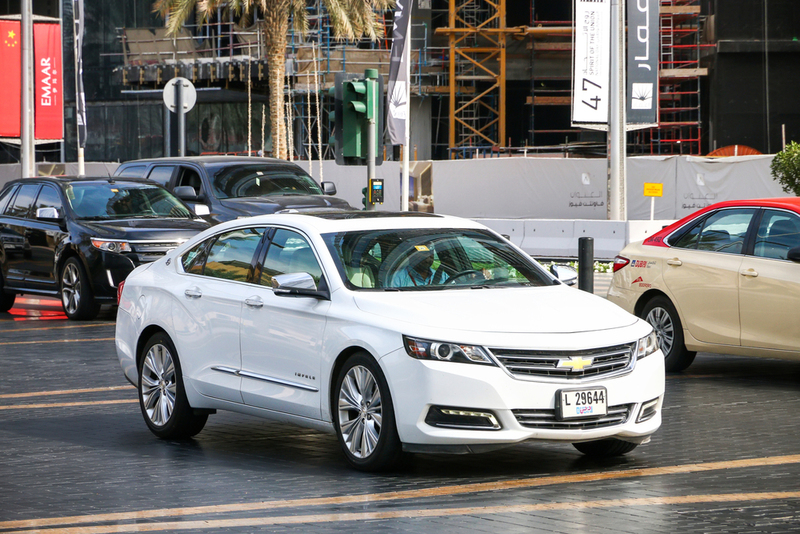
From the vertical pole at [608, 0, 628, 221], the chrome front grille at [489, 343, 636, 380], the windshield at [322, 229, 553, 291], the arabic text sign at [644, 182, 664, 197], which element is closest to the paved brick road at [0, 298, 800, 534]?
the chrome front grille at [489, 343, 636, 380]

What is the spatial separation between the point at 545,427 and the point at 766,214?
16.2 feet

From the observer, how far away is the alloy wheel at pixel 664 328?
11477 mm

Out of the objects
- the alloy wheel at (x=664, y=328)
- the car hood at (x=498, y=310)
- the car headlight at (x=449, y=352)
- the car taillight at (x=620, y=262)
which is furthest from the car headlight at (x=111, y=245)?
the car headlight at (x=449, y=352)

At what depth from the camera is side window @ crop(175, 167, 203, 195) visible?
756 inches

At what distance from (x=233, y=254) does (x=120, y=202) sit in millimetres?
9025

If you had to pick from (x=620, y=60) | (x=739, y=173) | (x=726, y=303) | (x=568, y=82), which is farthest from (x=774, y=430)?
(x=568, y=82)

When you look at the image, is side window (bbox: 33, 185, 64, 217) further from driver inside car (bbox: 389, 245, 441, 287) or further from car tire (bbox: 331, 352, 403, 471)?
car tire (bbox: 331, 352, 403, 471)

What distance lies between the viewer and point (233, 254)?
→ 833 centimetres

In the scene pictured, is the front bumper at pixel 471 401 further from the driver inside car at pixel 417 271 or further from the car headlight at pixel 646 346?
the driver inside car at pixel 417 271

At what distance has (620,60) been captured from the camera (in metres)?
24.4

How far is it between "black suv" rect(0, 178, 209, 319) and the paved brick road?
592 cm

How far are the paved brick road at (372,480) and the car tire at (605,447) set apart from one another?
8 centimetres

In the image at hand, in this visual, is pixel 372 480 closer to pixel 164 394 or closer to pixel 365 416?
pixel 365 416

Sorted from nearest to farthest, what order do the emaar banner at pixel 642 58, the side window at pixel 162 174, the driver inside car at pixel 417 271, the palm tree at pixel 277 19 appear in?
1. the driver inside car at pixel 417 271
2. the side window at pixel 162 174
3. the emaar banner at pixel 642 58
4. the palm tree at pixel 277 19
